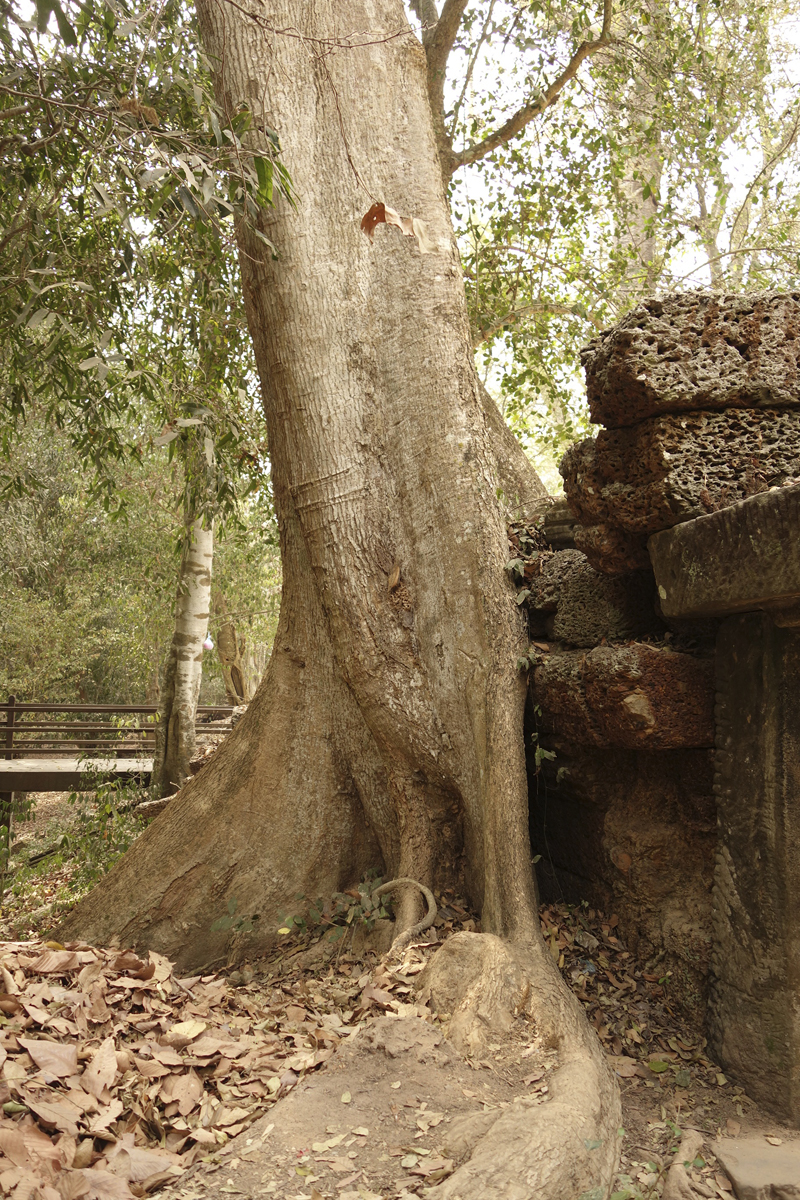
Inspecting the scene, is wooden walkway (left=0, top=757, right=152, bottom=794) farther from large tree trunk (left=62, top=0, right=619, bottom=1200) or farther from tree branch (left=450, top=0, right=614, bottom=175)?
tree branch (left=450, top=0, right=614, bottom=175)

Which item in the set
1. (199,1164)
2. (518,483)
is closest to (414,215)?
(518,483)

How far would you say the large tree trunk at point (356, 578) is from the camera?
3553 mm

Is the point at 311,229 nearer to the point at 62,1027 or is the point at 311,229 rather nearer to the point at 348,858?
the point at 348,858

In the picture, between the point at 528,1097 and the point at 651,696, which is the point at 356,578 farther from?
the point at 528,1097

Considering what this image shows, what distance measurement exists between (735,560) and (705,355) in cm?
84

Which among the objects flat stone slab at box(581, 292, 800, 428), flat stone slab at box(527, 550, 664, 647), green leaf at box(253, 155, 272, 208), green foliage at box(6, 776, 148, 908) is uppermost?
green leaf at box(253, 155, 272, 208)

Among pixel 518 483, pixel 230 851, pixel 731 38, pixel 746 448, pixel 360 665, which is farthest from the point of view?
pixel 731 38

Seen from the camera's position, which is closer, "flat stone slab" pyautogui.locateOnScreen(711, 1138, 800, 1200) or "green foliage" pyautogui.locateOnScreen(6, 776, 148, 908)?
"flat stone slab" pyautogui.locateOnScreen(711, 1138, 800, 1200)

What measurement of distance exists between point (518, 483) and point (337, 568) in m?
1.81

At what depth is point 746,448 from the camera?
2.87 meters

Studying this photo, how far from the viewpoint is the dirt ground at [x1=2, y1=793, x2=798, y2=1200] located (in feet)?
6.88

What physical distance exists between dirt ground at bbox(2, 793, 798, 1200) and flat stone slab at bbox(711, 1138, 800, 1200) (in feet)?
0.13

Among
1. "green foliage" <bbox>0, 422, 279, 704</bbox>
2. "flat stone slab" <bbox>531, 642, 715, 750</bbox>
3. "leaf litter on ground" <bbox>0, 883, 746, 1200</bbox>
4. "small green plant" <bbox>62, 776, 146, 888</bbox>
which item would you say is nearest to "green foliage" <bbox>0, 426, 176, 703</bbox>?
"green foliage" <bbox>0, 422, 279, 704</bbox>

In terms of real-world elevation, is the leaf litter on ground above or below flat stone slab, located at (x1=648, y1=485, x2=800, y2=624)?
below
